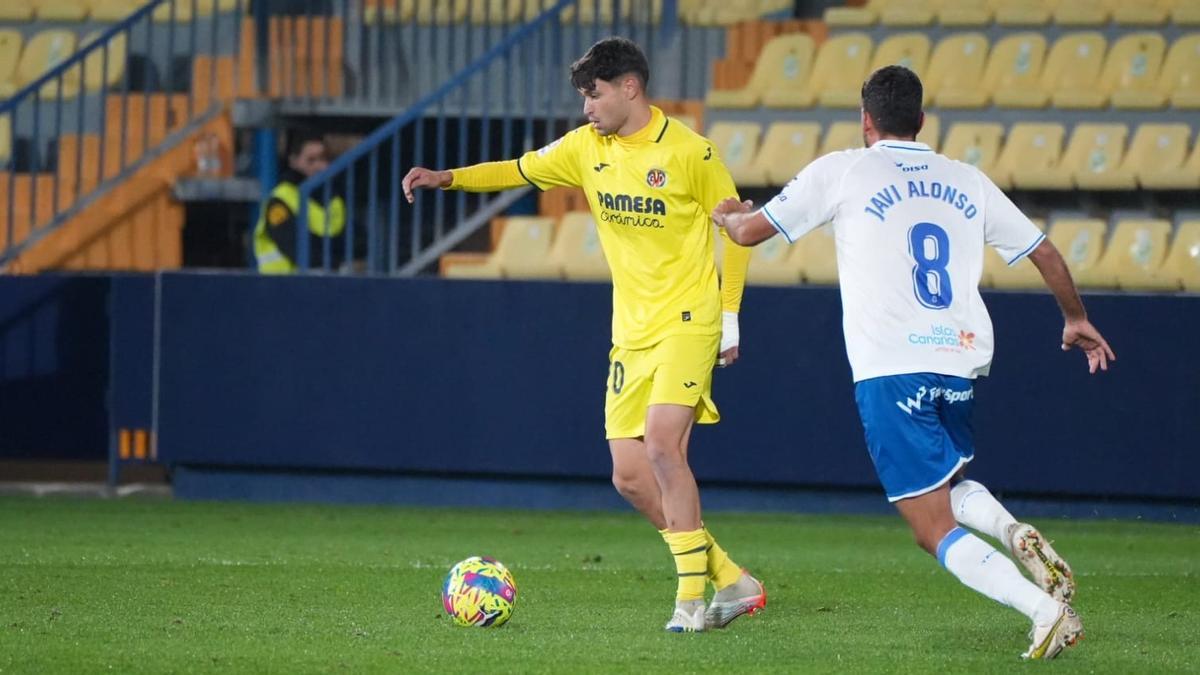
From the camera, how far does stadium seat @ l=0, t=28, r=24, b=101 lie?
17.9 metres

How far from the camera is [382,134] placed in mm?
13805

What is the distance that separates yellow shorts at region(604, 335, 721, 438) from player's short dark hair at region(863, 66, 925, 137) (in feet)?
4.30

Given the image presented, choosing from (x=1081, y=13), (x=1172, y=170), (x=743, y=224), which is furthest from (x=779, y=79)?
(x=743, y=224)

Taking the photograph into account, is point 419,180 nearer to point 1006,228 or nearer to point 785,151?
point 1006,228

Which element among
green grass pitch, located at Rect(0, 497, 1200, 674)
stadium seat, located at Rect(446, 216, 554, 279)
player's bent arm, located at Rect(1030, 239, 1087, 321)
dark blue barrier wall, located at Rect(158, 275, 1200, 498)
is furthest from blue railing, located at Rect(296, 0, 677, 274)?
player's bent arm, located at Rect(1030, 239, 1087, 321)

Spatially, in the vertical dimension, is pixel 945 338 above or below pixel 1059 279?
below

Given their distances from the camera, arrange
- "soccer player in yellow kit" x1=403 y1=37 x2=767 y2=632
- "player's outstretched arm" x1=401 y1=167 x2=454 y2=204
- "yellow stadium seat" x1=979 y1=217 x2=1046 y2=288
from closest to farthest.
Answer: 1. "soccer player in yellow kit" x1=403 y1=37 x2=767 y2=632
2. "player's outstretched arm" x1=401 y1=167 x2=454 y2=204
3. "yellow stadium seat" x1=979 y1=217 x2=1046 y2=288

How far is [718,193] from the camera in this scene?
7.16 m

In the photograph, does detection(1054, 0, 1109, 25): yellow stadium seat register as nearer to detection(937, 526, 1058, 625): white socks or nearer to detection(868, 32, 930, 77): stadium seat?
detection(868, 32, 930, 77): stadium seat

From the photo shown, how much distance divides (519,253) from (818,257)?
2304mm

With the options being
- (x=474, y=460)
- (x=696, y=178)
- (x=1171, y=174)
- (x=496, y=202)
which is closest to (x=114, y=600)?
(x=696, y=178)

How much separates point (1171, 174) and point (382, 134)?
5.89 metres

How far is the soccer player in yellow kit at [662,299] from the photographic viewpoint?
701 cm

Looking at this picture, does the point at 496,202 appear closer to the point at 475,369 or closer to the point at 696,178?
the point at 475,369
